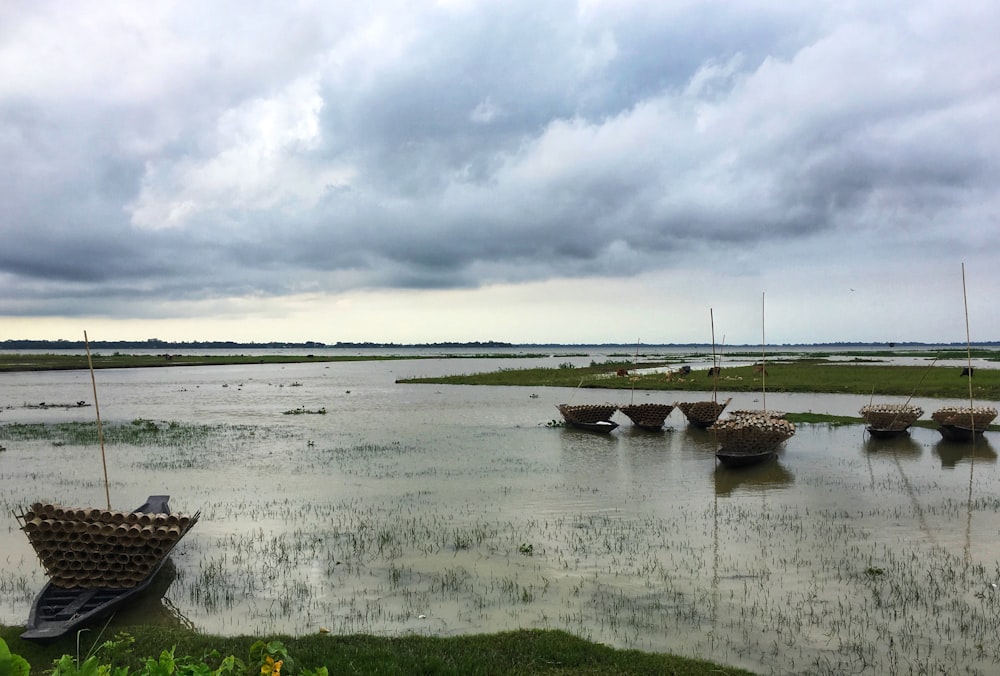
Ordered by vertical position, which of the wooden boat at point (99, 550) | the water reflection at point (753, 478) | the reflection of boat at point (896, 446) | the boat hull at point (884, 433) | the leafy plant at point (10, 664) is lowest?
the reflection of boat at point (896, 446)

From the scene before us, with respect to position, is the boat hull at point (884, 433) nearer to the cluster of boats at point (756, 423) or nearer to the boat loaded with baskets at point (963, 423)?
the cluster of boats at point (756, 423)

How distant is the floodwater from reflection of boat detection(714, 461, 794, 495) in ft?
0.41

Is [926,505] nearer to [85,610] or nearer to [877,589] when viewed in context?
[877,589]

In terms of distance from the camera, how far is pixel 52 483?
21125 mm

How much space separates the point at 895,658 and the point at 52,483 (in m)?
22.9

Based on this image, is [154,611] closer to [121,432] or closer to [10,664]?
[10,664]

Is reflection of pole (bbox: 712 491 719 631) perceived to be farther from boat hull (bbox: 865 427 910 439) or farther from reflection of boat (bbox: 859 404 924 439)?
reflection of boat (bbox: 859 404 924 439)

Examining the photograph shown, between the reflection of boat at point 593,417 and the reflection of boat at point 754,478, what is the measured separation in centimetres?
963

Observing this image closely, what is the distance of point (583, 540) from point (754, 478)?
28.6 feet

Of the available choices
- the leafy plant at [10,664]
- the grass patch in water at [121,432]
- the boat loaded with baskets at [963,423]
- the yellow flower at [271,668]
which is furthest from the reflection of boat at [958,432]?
the grass patch in water at [121,432]

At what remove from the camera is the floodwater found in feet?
32.0

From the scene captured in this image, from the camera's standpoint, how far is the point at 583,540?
14.1 meters

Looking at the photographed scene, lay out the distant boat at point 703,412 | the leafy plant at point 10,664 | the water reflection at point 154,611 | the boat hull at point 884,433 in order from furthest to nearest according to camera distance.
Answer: the distant boat at point 703,412 < the boat hull at point 884,433 < the water reflection at point 154,611 < the leafy plant at point 10,664

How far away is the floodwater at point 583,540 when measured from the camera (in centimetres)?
975
